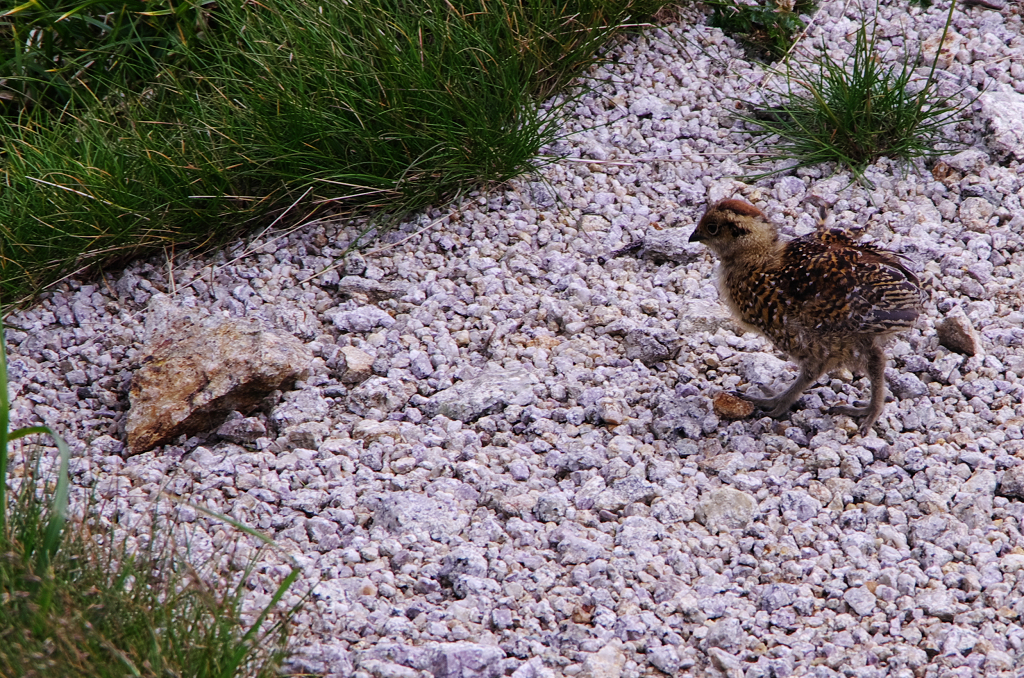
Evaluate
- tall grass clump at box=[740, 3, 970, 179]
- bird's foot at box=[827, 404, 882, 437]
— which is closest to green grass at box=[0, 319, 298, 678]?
bird's foot at box=[827, 404, 882, 437]

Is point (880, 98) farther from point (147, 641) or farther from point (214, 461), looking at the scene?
point (147, 641)

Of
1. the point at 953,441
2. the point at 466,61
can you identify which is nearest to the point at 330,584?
the point at 953,441

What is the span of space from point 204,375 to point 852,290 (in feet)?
8.82

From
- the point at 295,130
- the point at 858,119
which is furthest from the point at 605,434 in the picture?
the point at 858,119

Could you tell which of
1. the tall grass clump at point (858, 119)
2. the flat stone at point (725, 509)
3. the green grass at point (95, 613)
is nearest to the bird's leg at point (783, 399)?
the flat stone at point (725, 509)

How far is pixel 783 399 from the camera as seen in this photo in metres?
4.43

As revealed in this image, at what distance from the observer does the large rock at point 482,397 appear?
443cm

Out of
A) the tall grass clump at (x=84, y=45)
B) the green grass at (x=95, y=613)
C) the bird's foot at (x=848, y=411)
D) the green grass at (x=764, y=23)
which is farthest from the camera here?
the green grass at (x=764, y=23)

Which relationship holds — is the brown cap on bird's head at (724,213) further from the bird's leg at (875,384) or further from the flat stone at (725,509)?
the flat stone at (725,509)

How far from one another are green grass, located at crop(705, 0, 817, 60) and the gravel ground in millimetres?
285

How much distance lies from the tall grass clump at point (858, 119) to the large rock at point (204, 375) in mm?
2691

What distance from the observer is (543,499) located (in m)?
4.01

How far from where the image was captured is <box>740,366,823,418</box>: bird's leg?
4398mm

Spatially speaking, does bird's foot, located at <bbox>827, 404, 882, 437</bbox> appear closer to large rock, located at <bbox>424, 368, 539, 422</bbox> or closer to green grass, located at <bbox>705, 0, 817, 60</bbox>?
large rock, located at <bbox>424, 368, 539, 422</bbox>
